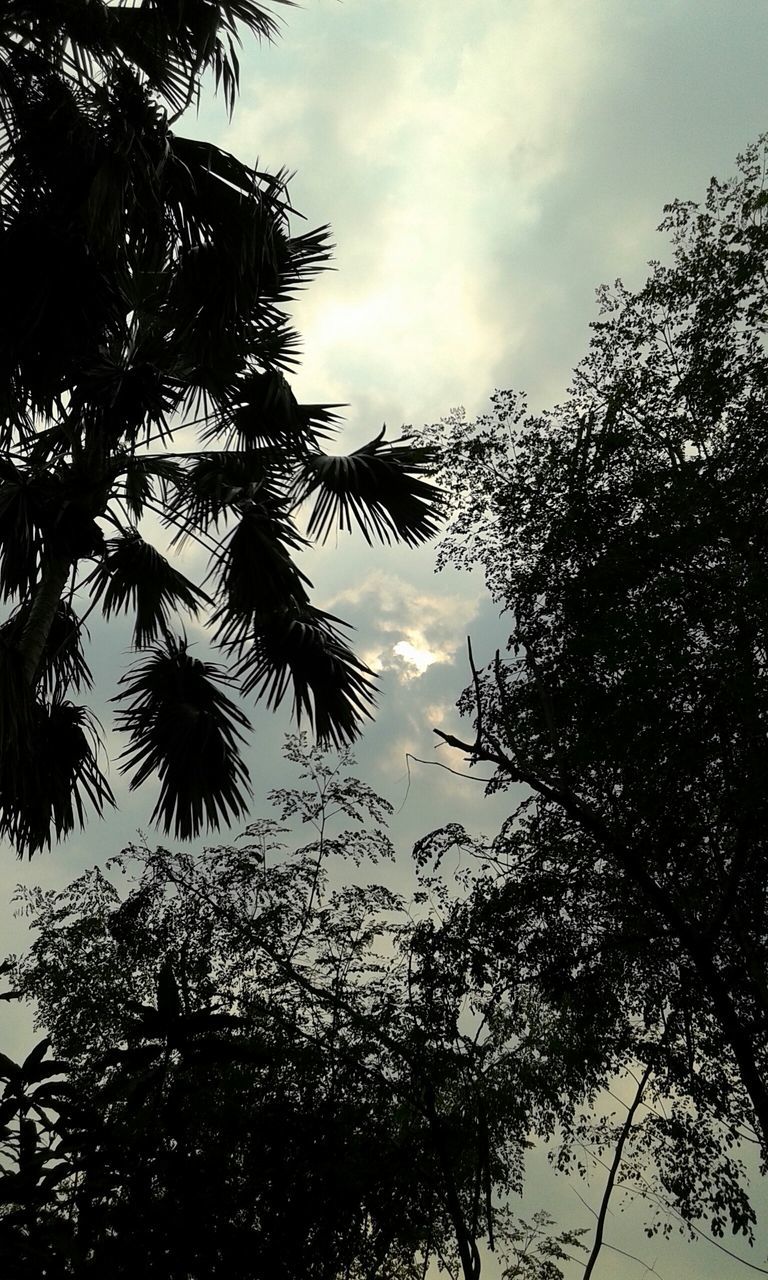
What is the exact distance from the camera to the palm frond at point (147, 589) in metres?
8.48

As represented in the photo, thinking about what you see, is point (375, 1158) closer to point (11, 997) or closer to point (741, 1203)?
point (741, 1203)

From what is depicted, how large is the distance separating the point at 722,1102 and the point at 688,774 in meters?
2.51

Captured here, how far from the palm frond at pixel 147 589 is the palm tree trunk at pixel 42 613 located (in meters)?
1.69

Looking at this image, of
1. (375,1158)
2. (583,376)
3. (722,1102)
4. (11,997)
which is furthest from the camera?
(583,376)

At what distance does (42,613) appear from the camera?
6336 millimetres

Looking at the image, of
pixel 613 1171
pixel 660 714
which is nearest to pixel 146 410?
pixel 660 714

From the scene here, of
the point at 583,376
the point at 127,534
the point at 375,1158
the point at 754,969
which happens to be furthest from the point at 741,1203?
the point at 127,534

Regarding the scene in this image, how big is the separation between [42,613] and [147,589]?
220 cm

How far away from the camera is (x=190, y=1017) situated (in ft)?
8.93

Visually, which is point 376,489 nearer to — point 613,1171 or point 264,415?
point 264,415

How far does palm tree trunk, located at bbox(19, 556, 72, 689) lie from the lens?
604cm

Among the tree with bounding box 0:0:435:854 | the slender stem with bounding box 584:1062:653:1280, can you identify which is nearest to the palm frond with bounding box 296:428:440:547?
the tree with bounding box 0:0:435:854

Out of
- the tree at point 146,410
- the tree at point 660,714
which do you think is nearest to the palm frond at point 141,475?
the tree at point 146,410

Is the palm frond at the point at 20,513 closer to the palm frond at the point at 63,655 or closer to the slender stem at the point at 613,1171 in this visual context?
the palm frond at the point at 63,655
